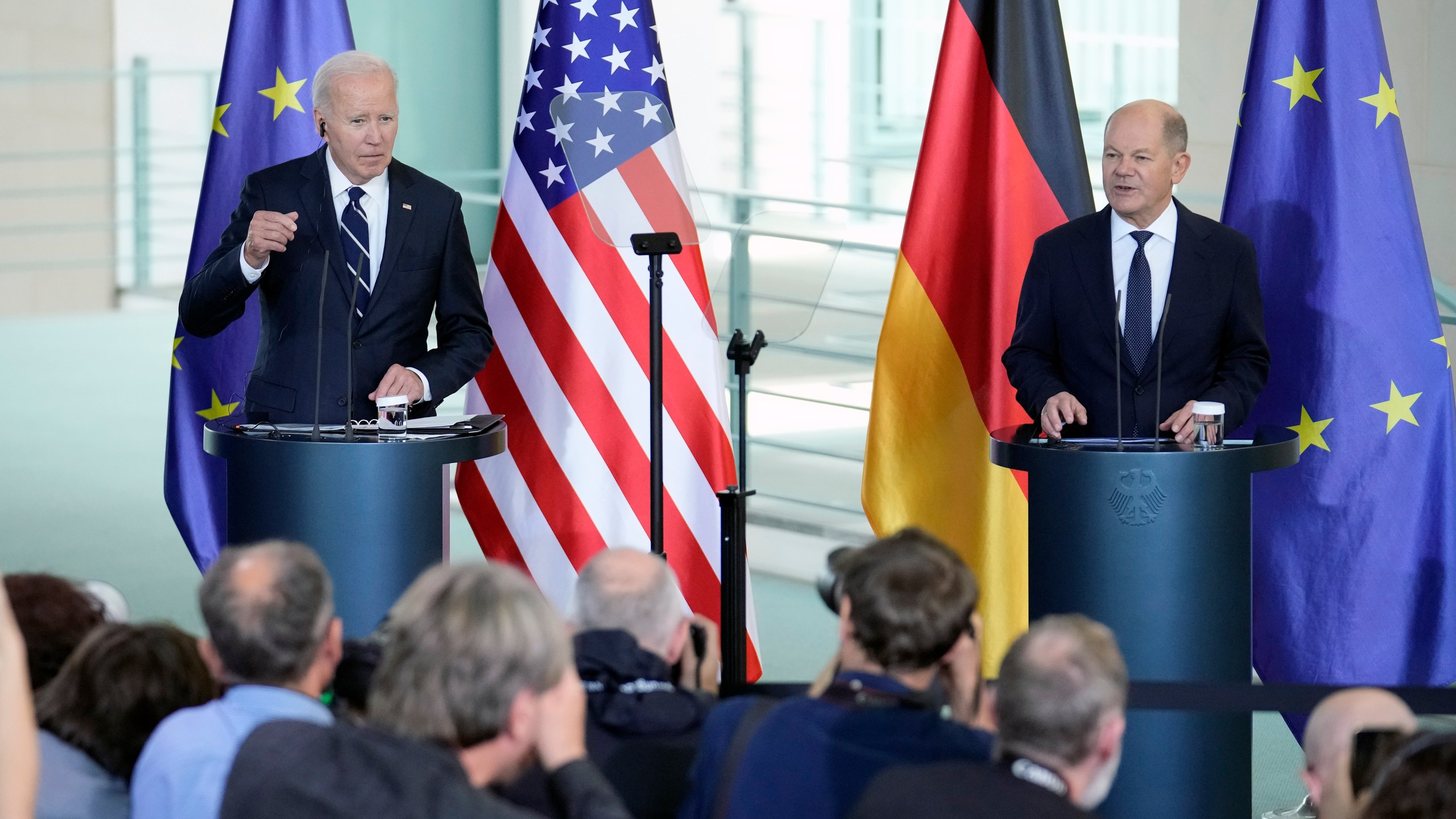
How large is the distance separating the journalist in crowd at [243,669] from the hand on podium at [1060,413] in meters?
1.57

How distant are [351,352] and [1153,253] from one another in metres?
1.54

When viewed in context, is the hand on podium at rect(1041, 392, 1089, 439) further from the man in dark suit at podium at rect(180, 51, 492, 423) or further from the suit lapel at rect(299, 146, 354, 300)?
the suit lapel at rect(299, 146, 354, 300)

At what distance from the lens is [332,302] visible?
140 inches

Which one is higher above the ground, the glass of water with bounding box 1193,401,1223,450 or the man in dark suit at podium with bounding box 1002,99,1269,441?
the man in dark suit at podium with bounding box 1002,99,1269,441

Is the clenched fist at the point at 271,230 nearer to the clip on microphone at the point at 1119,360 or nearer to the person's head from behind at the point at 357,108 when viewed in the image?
the person's head from behind at the point at 357,108

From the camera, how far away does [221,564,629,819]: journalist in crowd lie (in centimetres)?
170

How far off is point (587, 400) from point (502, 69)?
7.94 meters

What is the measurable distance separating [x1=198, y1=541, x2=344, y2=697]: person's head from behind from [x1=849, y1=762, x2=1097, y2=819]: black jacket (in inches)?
25.9

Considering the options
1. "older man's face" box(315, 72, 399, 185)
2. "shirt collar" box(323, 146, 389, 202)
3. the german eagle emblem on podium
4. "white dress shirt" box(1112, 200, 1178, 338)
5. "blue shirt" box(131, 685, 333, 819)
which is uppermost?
"older man's face" box(315, 72, 399, 185)

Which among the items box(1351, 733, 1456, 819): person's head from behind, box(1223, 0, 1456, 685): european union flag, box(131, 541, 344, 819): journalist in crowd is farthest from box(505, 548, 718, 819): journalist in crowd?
box(1223, 0, 1456, 685): european union flag

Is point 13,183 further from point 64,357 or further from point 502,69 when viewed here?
point 502,69

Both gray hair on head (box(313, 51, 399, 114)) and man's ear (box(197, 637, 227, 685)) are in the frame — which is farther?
gray hair on head (box(313, 51, 399, 114))

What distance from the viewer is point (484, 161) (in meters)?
11.9

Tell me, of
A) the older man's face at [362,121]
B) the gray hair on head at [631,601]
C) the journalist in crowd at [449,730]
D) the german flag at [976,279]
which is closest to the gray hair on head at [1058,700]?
the journalist in crowd at [449,730]
